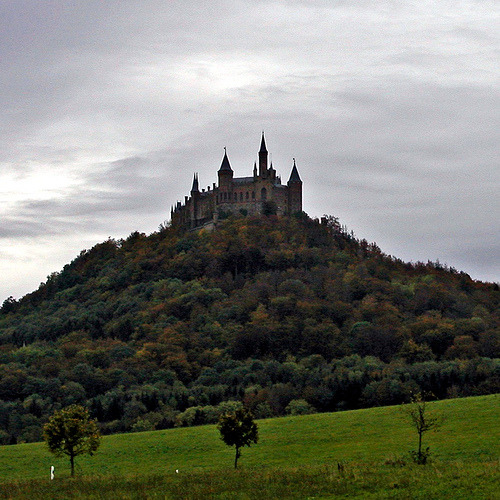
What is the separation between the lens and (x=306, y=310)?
477 ft

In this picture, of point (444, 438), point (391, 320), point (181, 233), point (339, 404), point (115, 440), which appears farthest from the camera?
point (181, 233)

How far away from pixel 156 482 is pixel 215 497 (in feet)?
19.6

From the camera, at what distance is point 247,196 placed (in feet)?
577

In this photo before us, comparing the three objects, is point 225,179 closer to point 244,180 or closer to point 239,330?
point 244,180

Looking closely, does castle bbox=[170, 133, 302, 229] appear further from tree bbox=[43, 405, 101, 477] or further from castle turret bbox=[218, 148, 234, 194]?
tree bbox=[43, 405, 101, 477]

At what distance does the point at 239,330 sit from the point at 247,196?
139ft

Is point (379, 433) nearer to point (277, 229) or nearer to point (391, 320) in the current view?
point (391, 320)

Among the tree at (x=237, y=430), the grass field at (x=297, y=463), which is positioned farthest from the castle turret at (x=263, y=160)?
the tree at (x=237, y=430)

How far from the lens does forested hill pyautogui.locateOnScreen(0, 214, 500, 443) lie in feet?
329

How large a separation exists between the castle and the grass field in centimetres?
10565

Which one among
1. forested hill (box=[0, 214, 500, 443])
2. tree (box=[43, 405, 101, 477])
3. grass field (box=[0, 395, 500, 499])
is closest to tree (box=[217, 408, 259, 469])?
grass field (box=[0, 395, 500, 499])

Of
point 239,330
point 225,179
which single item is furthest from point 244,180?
point 239,330

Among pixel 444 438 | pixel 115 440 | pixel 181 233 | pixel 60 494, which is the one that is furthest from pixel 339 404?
pixel 181 233

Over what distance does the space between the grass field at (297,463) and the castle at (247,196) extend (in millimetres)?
105649
